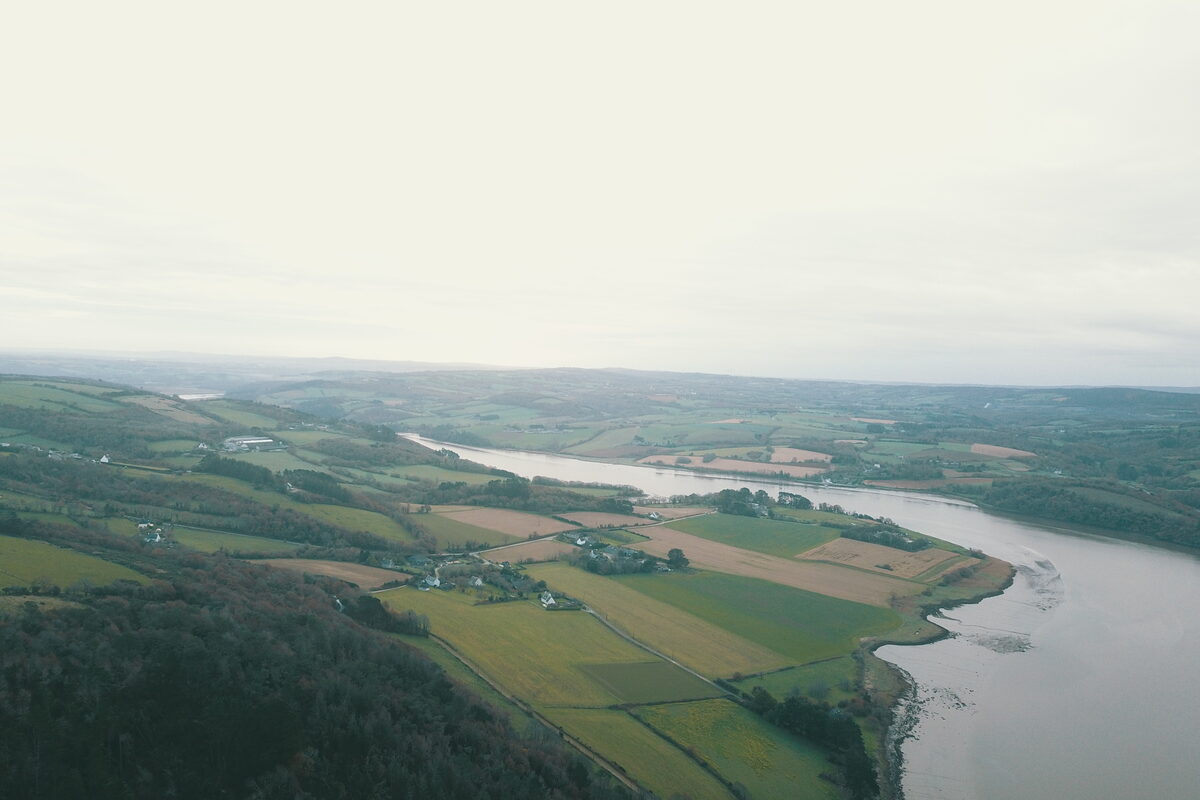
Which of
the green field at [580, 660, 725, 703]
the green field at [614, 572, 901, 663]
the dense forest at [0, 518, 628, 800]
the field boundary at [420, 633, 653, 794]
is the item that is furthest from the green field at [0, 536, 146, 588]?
the green field at [614, 572, 901, 663]

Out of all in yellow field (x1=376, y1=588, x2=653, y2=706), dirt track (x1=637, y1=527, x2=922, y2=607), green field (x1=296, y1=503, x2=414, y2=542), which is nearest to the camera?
yellow field (x1=376, y1=588, x2=653, y2=706)

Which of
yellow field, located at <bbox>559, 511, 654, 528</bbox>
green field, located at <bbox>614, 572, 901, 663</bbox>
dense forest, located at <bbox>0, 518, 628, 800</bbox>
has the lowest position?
green field, located at <bbox>614, 572, 901, 663</bbox>

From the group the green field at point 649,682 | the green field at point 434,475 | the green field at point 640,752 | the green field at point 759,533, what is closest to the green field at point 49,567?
the green field at point 640,752

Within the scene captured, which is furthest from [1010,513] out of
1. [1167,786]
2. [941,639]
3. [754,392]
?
[754,392]

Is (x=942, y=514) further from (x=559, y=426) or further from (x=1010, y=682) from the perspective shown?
(x=559, y=426)

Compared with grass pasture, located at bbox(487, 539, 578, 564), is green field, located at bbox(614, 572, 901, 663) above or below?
below

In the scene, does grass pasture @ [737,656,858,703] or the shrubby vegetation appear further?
grass pasture @ [737,656,858,703]

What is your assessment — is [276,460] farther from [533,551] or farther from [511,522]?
[533,551]

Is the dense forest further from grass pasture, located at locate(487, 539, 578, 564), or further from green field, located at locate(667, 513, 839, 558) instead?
green field, located at locate(667, 513, 839, 558)

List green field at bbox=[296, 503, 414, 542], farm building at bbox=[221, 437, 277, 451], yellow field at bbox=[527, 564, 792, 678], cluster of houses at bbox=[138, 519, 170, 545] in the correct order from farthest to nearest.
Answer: farm building at bbox=[221, 437, 277, 451], green field at bbox=[296, 503, 414, 542], cluster of houses at bbox=[138, 519, 170, 545], yellow field at bbox=[527, 564, 792, 678]
